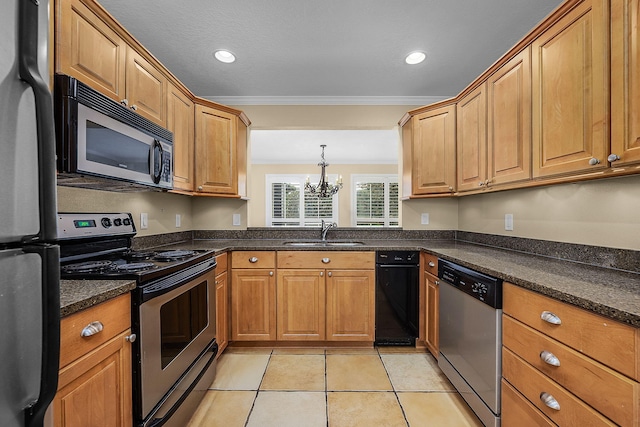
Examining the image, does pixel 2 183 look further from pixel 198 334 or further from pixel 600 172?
pixel 600 172

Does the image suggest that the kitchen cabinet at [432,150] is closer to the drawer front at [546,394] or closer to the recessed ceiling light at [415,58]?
the recessed ceiling light at [415,58]

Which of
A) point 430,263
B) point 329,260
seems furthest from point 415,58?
point 329,260

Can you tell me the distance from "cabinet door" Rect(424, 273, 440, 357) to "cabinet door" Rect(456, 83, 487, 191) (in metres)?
0.82

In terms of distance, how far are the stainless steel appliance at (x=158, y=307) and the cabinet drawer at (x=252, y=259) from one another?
413mm

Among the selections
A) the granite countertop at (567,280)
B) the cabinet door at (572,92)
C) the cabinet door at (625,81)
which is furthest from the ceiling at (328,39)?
the granite countertop at (567,280)

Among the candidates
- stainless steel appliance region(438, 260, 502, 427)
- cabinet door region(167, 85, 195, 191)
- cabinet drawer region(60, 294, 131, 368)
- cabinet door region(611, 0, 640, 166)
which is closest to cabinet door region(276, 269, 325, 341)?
stainless steel appliance region(438, 260, 502, 427)

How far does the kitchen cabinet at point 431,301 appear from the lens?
2.13 m

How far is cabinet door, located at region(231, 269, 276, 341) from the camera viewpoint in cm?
238

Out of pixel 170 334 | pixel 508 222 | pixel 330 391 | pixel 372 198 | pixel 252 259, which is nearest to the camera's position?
pixel 170 334

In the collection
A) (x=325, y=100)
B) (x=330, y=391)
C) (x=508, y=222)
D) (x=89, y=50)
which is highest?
(x=325, y=100)

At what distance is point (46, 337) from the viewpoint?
62cm

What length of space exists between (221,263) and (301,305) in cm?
76

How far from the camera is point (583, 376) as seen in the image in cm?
95

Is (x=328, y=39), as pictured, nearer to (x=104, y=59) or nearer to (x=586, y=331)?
(x=104, y=59)
